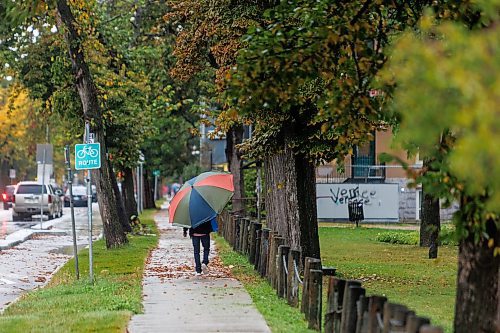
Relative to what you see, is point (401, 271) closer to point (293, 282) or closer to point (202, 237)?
point (202, 237)

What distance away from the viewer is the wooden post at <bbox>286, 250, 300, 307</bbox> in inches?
545

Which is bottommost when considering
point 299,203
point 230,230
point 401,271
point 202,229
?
point 401,271

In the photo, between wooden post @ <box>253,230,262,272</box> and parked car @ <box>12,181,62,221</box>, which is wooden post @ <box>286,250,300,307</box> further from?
parked car @ <box>12,181,62,221</box>

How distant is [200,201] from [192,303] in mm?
4449

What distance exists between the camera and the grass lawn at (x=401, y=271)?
1501 cm

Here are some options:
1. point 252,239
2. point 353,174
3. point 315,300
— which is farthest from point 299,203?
point 353,174

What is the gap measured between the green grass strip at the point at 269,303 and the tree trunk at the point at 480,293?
113 inches

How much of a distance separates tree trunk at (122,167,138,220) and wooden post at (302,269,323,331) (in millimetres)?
26364

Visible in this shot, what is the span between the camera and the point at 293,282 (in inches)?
545

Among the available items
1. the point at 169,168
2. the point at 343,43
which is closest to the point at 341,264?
the point at 343,43

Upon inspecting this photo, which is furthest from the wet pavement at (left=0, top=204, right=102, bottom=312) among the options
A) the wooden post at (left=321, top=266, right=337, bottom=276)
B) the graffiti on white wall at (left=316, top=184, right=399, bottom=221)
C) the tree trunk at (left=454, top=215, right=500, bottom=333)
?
the graffiti on white wall at (left=316, top=184, right=399, bottom=221)

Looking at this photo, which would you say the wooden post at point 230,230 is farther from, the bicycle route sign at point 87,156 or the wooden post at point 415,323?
the wooden post at point 415,323

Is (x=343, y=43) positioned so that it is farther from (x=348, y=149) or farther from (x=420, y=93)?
(x=420, y=93)

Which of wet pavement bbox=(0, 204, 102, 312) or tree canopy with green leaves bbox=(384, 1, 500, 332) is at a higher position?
tree canopy with green leaves bbox=(384, 1, 500, 332)
